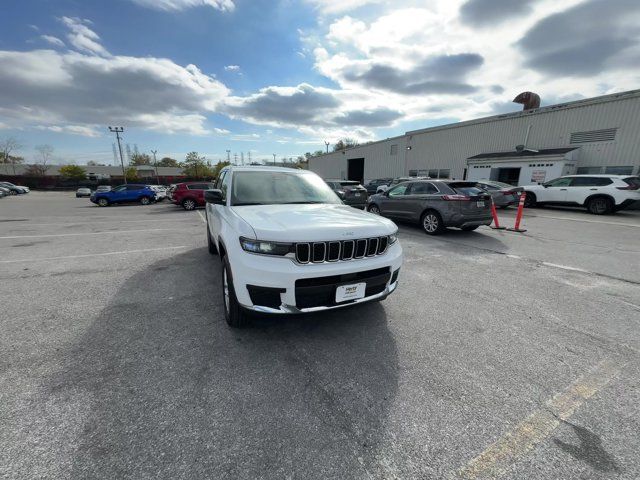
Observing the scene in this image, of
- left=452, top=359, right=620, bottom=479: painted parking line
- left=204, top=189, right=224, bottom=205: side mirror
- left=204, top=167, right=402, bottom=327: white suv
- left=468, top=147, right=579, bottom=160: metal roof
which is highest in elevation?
left=468, top=147, right=579, bottom=160: metal roof

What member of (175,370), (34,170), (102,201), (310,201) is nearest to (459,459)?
(175,370)

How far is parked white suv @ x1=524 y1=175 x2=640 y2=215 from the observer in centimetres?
1132

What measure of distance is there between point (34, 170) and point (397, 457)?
344 feet

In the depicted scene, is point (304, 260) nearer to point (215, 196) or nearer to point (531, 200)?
point (215, 196)

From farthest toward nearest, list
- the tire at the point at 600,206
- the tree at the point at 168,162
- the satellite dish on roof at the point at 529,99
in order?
the tree at the point at 168,162
the satellite dish on roof at the point at 529,99
the tire at the point at 600,206

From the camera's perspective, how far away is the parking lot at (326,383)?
1.67 meters

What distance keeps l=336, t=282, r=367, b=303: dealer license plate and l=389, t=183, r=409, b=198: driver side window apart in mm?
6931

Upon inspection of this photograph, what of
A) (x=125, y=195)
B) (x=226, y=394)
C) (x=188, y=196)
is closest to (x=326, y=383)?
(x=226, y=394)

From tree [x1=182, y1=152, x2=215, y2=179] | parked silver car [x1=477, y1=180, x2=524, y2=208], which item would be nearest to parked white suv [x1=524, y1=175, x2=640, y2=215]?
parked silver car [x1=477, y1=180, x2=524, y2=208]

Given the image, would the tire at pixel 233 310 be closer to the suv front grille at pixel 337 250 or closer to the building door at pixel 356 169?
the suv front grille at pixel 337 250

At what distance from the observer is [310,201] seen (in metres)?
3.83

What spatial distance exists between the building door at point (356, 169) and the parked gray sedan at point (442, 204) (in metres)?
28.8

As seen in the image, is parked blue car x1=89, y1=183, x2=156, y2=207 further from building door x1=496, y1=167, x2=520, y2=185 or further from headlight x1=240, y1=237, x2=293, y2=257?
building door x1=496, y1=167, x2=520, y2=185

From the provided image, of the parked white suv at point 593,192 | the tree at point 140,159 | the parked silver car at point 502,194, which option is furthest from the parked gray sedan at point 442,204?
the tree at point 140,159
